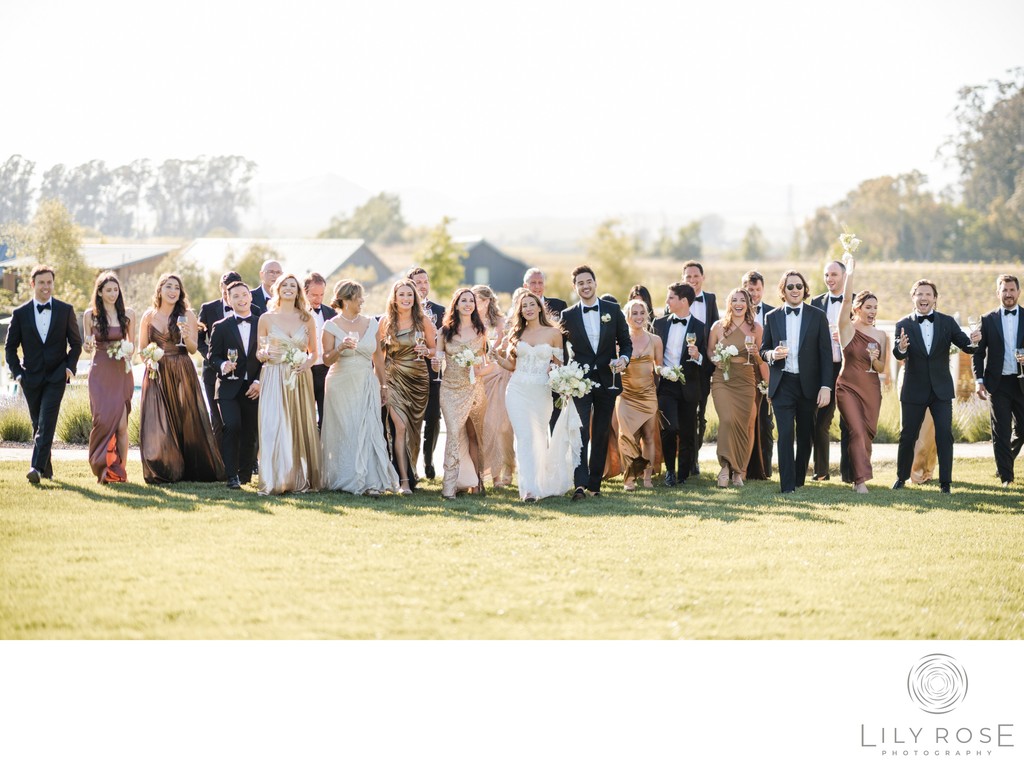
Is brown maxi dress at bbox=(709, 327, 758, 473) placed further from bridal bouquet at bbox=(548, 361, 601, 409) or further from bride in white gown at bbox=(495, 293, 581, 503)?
bridal bouquet at bbox=(548, 361, 601, 409)

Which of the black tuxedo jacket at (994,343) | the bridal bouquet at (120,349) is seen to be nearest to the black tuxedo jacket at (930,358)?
the black tuxedo jacket at (994,343)

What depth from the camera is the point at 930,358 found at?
11.2m

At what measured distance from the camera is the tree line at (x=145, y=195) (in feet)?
120

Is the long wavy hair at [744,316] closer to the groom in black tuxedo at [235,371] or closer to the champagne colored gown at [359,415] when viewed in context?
the champagne colored gown at [359,415]

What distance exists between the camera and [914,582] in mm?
7348

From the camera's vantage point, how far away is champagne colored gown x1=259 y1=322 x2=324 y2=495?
34.3ft

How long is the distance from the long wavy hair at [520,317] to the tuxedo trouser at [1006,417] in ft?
16.2

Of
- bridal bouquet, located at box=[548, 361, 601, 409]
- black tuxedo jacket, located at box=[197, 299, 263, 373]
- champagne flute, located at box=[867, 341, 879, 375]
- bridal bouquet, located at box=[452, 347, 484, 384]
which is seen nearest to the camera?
bridal bouquet, located at box=[548, 361, 601, 409]

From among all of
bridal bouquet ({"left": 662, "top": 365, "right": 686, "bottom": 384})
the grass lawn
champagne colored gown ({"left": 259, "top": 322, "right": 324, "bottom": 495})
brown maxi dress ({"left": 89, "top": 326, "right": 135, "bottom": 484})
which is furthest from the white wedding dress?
brown maxi dress ({"left": 89, "top": 326, "right": 135, "bottom": 484})

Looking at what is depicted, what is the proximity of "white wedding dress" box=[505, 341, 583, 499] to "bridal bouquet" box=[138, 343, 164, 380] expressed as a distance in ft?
11.5

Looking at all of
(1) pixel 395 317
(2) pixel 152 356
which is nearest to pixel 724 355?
(1) pixel 395 317

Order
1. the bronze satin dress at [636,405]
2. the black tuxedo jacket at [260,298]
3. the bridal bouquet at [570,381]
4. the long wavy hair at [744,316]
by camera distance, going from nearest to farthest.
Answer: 1. the bridal bouquet at [570,381]
2. the bronze satin dress at [636,405]
3. the long wavy hair at [744,316]
4. the black tuxedo jacket at [260,298]
